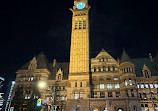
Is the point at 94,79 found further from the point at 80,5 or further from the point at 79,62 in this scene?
the point at 80,5

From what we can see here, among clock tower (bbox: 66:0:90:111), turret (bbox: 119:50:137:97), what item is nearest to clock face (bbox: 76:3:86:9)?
clock tower (bbox: 66:0:90:111)

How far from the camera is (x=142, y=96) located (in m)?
47.4

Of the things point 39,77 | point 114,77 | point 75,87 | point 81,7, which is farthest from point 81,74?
point 81,7

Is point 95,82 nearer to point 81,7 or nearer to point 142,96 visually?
point 142,96

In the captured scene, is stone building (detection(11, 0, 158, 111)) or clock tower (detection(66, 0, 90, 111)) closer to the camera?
stone building (detection(11, 0, 158, 111))

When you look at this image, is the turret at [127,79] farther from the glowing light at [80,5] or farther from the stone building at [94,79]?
the glowing light at [80,5]

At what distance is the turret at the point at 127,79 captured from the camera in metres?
44.4

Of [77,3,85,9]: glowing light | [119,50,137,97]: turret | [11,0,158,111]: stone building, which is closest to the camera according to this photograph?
[119,50,137,97]: turret

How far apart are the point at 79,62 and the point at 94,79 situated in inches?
306

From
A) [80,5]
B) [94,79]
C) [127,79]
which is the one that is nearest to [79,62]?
[94,79]

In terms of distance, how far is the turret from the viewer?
146 feet

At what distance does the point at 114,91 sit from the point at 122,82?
3814 millimetres

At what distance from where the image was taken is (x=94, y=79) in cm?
5003

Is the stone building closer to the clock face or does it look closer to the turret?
the turret
